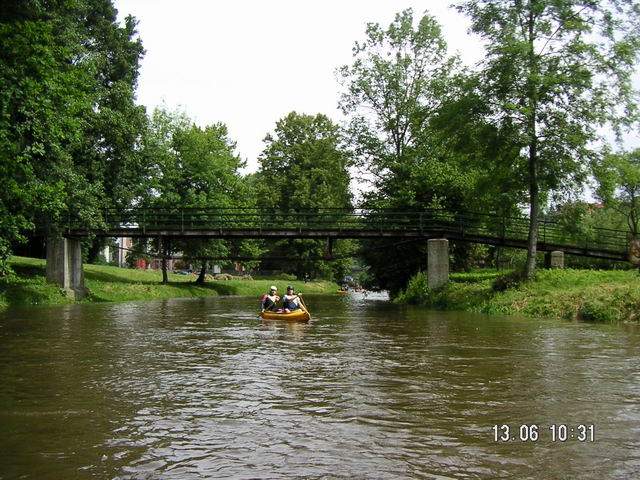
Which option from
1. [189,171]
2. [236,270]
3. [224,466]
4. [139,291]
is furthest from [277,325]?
[236,270]

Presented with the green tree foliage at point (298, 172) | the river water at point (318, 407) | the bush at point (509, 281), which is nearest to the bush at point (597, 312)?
the river water at point (318, 407)

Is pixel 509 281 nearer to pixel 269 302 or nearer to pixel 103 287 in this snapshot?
pixel 269 302

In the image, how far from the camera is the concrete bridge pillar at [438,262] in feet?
117

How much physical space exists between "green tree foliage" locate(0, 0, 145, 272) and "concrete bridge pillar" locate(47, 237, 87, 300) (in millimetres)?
3416

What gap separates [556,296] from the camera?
1006 inches

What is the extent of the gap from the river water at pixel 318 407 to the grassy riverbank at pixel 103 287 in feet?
57.1

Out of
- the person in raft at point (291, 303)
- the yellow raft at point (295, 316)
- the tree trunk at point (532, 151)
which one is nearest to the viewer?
the yellow raft at point (295, 316)

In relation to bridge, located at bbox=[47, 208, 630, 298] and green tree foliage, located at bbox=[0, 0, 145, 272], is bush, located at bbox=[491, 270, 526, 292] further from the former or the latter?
green tree foliage, located at bbox=[0, 0, 145, 272]

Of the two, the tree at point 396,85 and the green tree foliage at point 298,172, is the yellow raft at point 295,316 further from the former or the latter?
the green tree foliage at point 298,172

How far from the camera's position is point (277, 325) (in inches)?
859

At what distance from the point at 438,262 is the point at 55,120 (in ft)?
71.3

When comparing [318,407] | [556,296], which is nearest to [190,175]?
Answer: [556,296]

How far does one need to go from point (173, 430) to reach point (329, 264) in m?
74.5

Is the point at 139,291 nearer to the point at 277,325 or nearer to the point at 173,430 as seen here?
the point at 277,325
